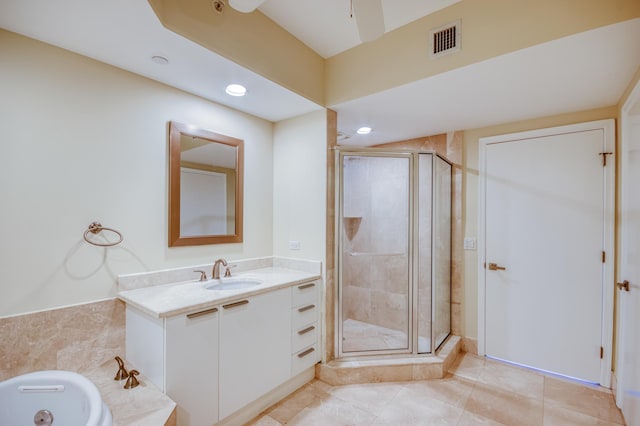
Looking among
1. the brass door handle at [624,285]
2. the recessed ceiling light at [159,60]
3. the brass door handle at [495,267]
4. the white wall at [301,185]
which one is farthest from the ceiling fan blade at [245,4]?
the brass door handle at [495,267]

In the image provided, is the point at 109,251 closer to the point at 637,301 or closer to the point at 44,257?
the point at 44,257

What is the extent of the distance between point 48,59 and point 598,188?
12.8 feet

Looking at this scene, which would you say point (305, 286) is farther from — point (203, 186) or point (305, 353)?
point (203, 186)

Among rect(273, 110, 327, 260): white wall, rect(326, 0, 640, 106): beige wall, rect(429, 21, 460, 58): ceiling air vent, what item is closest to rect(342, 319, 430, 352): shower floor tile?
rect(273, 110, 327, 260): white wall

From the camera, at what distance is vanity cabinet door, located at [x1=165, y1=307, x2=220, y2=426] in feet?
5.06

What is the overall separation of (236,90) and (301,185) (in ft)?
3.12

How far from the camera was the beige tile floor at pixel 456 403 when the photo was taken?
6.45 feet

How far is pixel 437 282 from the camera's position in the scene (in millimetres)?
2779

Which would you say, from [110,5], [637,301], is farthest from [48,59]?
[637,301]

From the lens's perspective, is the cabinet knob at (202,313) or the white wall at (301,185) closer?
the cabinet knob at (202,313)

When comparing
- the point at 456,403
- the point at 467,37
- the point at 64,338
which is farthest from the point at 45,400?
the point at 467,37

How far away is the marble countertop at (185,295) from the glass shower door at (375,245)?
0.64 metres

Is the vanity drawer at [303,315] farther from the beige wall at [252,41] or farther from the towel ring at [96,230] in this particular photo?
the beige wall at [252,41]

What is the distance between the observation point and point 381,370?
8.00 ft
